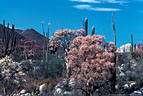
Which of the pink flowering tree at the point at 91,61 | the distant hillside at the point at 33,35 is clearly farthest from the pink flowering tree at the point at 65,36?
the distant hillside at the point at 33,35

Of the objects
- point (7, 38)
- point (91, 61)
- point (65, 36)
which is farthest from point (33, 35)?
point (91, 61)

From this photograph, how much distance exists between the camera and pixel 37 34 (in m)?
57.0

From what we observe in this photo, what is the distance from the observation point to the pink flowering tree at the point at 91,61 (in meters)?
12.9

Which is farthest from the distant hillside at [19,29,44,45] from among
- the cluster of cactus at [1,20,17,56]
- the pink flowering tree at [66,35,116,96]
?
the pink flowering tree at [66,35,116,96]

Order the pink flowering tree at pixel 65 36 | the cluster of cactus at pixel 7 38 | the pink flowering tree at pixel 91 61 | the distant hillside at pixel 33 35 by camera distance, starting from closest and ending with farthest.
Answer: the pink flowering tree at pixel 91 61 → the pink flowering tree at pixel 65 36 → the cluster of cactus at pixel 7 38 → the distant hillside at pixel 33 35

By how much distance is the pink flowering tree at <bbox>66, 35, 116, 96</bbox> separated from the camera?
1290 centimetres

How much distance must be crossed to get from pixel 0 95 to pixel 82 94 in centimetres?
600

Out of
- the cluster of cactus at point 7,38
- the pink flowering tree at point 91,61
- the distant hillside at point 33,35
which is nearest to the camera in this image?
the pink flowering tree at point 91,61

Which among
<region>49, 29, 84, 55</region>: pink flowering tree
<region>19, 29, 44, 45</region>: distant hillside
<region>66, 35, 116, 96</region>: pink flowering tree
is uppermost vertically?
<region>19, 29, 44, 45</region>: distant hillside

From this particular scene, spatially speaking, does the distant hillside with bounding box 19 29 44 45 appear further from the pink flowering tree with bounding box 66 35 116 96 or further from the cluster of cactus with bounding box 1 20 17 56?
the pink flowering tree with bounding box 66 35 116 96

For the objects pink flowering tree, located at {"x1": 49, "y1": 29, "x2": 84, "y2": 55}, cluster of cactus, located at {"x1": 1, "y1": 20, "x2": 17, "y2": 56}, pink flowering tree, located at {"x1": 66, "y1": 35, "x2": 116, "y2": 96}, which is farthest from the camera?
cluster of cactus, located at {"x1": 1, "y1": 20, "x2": 17, "y2": 56}

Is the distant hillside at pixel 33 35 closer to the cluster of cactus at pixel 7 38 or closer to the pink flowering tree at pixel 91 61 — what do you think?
the cluster of cactus at pixel 7 38

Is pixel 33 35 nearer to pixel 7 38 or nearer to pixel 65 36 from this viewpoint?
pixel 7 38

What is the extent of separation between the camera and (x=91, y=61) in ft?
42.6
